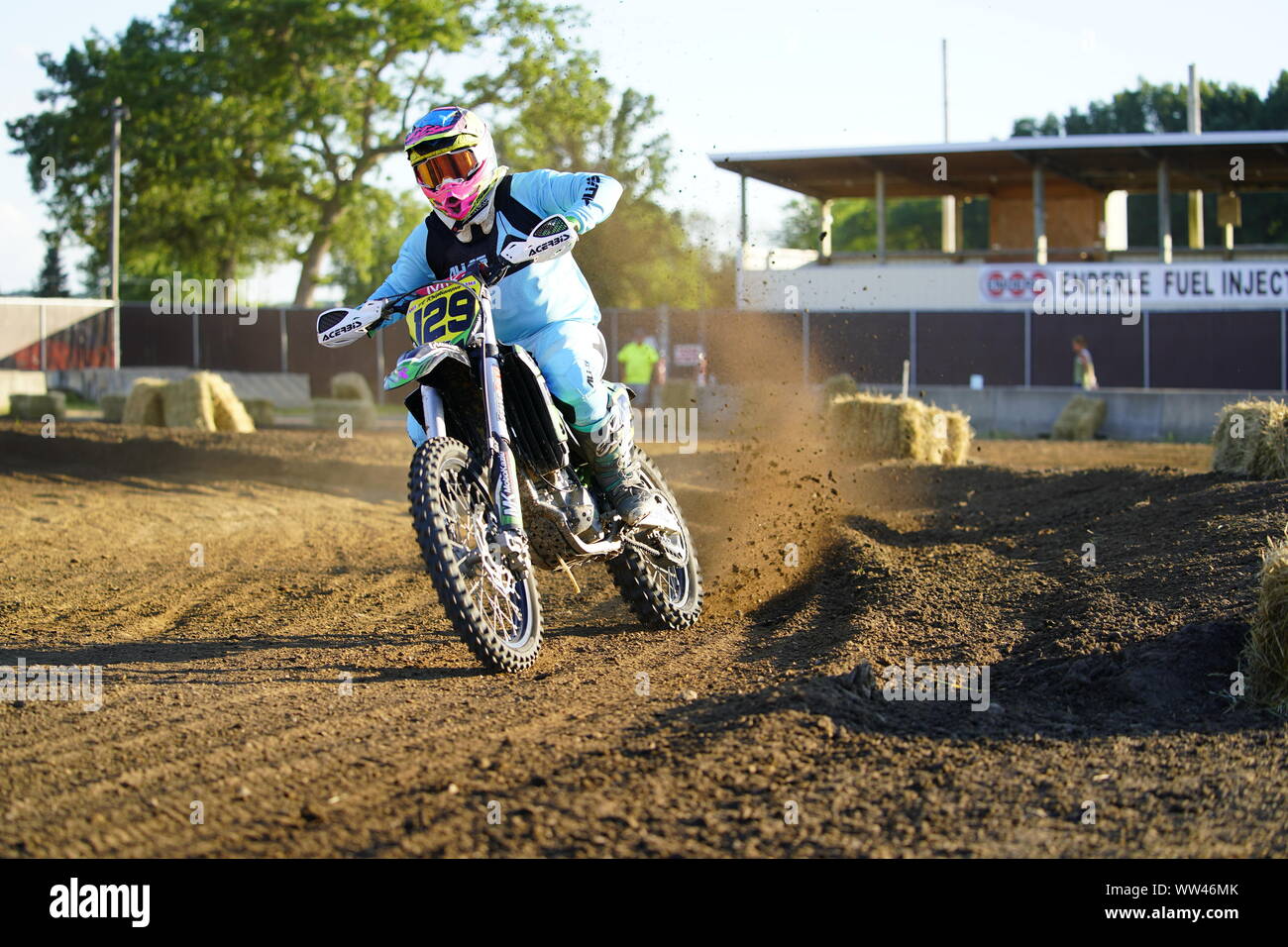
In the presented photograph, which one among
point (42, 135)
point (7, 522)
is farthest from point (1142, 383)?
point (42, 135)

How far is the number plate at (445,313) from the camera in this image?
5.32m

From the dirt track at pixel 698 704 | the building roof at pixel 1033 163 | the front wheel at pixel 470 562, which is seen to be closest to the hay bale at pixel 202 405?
the dirt track at pixel 698 704

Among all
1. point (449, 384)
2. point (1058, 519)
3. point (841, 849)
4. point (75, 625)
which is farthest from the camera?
point (1058, 519)

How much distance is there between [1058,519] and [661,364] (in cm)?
1893

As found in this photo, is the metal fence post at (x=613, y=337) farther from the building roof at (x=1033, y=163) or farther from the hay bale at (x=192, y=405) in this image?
the hay bale at (x=192, y=405)

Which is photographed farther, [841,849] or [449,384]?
[449,384]

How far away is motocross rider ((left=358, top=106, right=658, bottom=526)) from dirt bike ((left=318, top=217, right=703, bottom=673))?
0.16 metres

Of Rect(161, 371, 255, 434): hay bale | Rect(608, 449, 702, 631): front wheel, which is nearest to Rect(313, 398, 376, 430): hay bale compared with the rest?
Rect(161, 371, 255, 434): hay bale

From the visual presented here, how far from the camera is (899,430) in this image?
16141mm

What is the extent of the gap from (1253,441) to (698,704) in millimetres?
7162

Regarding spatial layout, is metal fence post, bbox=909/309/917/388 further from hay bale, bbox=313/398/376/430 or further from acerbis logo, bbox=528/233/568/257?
acerbis logo, bbox=528/233/568/257

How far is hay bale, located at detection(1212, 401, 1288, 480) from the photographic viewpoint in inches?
390
